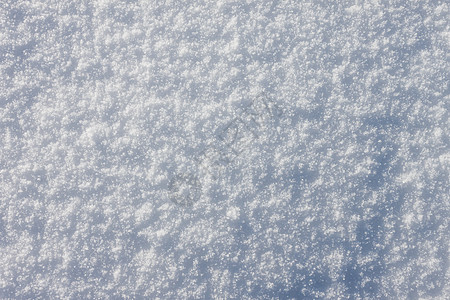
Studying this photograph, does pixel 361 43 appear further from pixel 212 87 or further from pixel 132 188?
pixel 132 188

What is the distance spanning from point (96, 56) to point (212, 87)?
154 millimetres

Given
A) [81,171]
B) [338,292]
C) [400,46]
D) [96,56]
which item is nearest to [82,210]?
[81,171]

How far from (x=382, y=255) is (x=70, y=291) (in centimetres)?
38

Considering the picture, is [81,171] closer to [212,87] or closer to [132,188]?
[132,188]

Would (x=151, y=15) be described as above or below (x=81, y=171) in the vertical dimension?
above

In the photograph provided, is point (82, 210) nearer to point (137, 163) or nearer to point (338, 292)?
point (137, 163)

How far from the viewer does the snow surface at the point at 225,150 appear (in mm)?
443

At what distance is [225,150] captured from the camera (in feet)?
1.50

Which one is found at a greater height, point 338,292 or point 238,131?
point 238,131

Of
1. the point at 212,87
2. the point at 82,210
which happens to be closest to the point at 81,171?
the point at 82,210

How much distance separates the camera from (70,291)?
447 mm

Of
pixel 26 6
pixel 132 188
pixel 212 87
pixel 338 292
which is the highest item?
pixel 26 6

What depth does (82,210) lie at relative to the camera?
452 mm

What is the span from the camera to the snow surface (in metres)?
0.44
